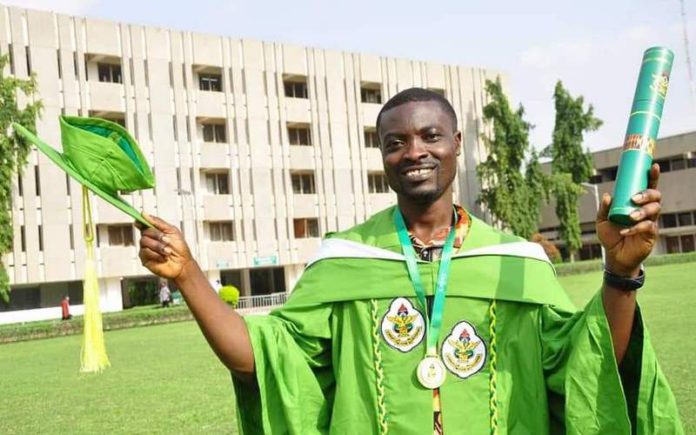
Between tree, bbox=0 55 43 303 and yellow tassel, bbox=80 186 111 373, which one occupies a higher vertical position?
tree, bbox=0 55 43 303

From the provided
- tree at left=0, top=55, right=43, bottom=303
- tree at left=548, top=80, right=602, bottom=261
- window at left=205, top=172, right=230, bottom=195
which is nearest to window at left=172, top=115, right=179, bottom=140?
window at left=205, top=172, right=230, bottom=195

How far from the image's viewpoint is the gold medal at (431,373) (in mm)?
2945

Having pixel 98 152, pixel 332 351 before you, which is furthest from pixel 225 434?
pixel 98 152

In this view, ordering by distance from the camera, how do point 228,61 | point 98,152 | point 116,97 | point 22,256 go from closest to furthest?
point 98,152 < point 22,256 < point 116,97 < point 228,61

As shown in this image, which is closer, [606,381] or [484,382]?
[606,381]

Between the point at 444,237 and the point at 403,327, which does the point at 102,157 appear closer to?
the point at 403,327

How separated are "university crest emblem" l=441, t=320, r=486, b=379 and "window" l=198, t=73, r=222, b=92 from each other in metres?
42.8

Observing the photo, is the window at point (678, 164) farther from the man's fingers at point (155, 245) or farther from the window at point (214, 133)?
the man's fingers at point (155, 245)

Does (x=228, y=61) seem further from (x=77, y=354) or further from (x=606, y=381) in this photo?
(x=606, y=381)

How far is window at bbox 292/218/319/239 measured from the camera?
46906 mm

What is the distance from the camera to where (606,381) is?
2674 mm

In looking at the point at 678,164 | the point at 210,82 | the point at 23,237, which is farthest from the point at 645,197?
the point at 678,164

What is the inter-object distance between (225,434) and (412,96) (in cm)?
639

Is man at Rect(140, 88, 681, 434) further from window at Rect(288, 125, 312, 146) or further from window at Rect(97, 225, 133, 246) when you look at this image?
window at Rect(288, 125, 312, 146)
